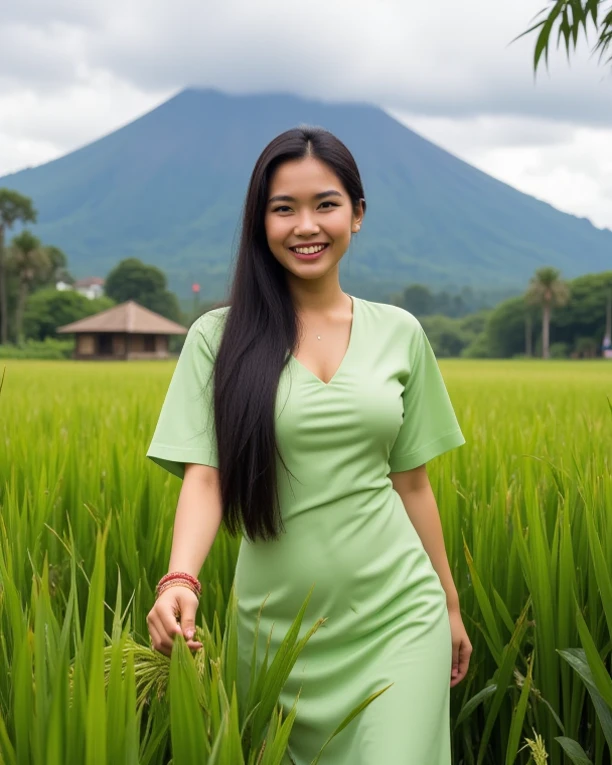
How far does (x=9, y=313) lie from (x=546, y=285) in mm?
35286

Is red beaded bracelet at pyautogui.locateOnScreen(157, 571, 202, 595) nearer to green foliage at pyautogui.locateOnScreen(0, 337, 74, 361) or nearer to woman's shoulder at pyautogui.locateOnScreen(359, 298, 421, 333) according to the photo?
woman's shoulder at pyautogui.locateOnScreen(359, 298, 421, 333)

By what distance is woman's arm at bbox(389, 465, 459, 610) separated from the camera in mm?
1630

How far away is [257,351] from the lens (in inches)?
59.6

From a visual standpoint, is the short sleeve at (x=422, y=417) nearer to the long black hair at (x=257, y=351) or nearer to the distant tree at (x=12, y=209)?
the long black hair at (x=257, y=351)

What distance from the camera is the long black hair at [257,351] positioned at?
56.9 inches

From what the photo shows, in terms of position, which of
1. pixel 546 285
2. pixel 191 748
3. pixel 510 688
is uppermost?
pixel 546 285

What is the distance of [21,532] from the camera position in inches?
69.1

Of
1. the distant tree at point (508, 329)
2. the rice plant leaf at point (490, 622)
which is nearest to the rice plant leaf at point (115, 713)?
the rice plant leaf at point (490, 622)

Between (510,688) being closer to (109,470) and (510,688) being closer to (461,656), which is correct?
(461,656)

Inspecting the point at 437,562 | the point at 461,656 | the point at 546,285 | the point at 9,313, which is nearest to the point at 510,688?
the point at 461,656

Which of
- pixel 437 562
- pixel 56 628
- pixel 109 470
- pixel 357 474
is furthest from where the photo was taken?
pixel 109 470

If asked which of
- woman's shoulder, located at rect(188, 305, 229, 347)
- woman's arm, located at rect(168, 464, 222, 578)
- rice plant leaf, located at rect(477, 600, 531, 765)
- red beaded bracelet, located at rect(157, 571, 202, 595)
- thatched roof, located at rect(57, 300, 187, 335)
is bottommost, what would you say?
rice plant leaf, located at rect(477, 600, 531, 765)

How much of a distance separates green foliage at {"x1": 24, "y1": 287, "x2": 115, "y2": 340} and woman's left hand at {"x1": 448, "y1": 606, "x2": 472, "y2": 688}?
60971 mm

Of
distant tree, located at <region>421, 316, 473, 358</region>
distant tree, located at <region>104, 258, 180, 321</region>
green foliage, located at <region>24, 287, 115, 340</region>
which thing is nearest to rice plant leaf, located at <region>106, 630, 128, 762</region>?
green foliage, located at <region>24, 287, 115, 340</region>
